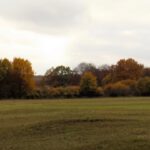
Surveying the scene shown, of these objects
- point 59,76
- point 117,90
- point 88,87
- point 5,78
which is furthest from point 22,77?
point 59,76

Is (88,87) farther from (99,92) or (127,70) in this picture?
(127,70)

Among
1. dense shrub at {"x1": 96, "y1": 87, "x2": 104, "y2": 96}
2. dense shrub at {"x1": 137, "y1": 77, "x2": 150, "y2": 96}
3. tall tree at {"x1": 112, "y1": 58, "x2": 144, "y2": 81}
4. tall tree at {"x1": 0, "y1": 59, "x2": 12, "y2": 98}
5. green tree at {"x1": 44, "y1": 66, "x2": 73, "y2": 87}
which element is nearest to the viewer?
dense shrub at {"x1": 137, "y1": 77, "x2": 150, "y2": 96}

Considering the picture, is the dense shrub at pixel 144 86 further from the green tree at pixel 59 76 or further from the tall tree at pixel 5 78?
the green tree at pixel 59 76

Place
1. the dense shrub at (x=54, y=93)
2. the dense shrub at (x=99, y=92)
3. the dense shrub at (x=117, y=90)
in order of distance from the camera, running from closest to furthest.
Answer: the dense shrub at (x=54, y=93) → the dense shrub at (x=117, y=90) → the dense shrub at (x=99, y=92)

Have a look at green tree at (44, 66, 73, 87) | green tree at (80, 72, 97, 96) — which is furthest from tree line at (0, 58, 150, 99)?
green tree at (44, 66, 73, 87)

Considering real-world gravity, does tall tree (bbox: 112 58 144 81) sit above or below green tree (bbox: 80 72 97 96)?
above

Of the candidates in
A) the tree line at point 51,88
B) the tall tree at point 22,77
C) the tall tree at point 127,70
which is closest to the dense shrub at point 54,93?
the tree line at point 51,88

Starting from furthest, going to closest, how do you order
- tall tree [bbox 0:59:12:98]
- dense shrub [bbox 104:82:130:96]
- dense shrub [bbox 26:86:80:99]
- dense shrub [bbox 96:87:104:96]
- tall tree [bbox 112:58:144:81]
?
tall tree [bbox 112:58:144:81], tall tree [bbox 0:59:12:98], dense shrub [bbox 96:87:104:96], dense shrub [bbox 104:82:130:96], dense shrub [bbox 26:86:80:99]

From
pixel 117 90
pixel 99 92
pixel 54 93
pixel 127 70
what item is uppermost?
pixel 127 70

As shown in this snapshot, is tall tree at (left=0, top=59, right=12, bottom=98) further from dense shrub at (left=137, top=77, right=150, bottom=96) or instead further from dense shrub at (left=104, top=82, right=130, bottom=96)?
dense shrub at (left=137, top=77, right=150, bottom=96)

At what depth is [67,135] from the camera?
2398 cm

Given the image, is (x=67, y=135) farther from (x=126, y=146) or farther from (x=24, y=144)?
(x=126, y=146)

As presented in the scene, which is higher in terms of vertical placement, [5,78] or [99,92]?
[5,78]

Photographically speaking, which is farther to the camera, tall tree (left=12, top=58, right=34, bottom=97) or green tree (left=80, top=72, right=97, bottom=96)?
Result: tall tree (left=12, top=58, right=34, bottom=97)
